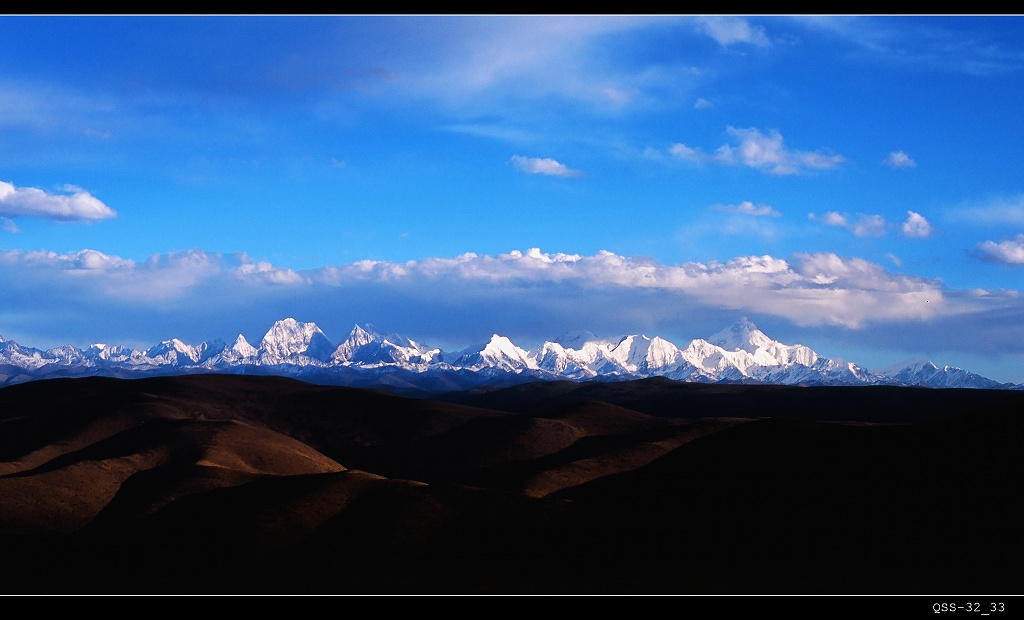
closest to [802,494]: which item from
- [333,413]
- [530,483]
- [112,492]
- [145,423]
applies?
[530,483]

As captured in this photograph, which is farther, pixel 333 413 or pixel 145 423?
pixel 333 413

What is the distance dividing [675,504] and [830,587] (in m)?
18.4

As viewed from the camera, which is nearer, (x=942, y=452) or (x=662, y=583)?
(x=662, y=583)

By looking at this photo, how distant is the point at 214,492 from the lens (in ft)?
321

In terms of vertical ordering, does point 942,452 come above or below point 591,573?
above

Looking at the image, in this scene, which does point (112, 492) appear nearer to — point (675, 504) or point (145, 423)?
point (145, 423)

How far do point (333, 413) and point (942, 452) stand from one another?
129 m
